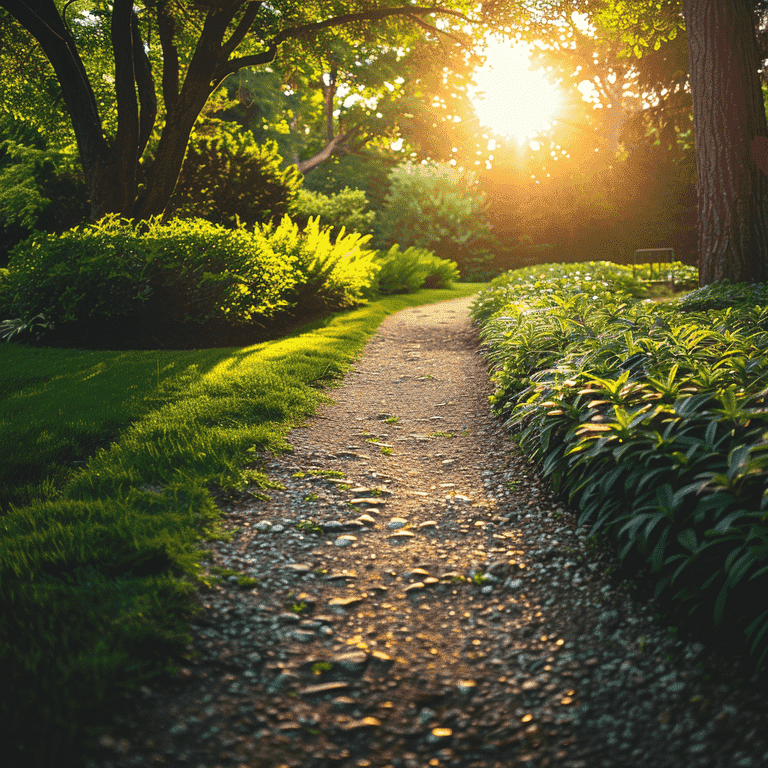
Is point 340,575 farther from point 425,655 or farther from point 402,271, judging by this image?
point 402,271

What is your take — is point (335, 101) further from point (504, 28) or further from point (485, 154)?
point (504, 28)

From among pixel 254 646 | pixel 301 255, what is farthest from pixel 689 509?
pixel 301 255

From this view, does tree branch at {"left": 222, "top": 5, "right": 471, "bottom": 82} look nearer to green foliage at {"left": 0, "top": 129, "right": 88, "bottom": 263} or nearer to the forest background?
the forest background

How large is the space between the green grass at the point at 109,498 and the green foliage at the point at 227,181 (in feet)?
25.5

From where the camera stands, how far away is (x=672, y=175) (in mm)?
Answer: 25609

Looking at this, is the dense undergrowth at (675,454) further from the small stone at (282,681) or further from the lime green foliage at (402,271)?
the lime green foliage at (402,271)

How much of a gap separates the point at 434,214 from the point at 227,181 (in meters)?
10.8

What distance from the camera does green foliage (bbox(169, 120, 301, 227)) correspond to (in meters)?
13.8

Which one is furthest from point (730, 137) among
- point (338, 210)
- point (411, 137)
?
point (411, 137)

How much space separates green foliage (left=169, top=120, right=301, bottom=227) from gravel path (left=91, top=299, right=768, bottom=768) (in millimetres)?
11632

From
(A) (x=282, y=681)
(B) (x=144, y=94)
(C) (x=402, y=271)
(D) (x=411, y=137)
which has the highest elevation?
(D) (x=411, y=137)

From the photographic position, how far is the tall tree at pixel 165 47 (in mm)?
9367

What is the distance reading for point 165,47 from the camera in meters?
10.8

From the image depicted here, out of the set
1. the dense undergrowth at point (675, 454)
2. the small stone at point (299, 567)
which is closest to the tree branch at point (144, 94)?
the dense undergrowth at point (675, 454)
